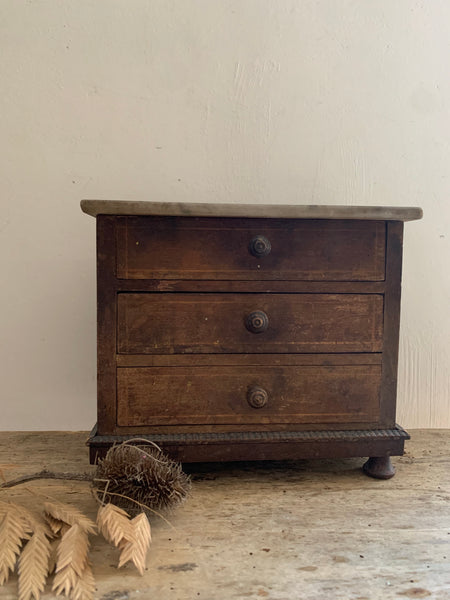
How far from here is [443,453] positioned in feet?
4.91

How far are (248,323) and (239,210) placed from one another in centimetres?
29

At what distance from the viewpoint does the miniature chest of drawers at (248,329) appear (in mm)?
1179

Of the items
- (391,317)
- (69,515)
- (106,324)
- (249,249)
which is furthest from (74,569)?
(391,317)

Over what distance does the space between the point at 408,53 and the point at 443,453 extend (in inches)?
55.0

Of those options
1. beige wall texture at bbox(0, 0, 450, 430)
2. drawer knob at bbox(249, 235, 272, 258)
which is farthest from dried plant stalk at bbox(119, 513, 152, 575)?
beige wall texture at bbox(0, 0, 450, 430)

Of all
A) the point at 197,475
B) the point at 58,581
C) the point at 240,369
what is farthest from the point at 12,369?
the point at 58,581

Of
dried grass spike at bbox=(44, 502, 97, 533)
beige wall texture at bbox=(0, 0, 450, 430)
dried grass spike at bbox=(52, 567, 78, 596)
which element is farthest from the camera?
beige wall texture at bbox=(0, 0, 450, 430)

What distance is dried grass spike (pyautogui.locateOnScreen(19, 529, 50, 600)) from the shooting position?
78 cm

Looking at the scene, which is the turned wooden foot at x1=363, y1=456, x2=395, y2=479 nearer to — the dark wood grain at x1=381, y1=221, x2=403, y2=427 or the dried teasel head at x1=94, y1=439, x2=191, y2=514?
the dark wood grain at x1=381, y1=221, x2=403, y2=427

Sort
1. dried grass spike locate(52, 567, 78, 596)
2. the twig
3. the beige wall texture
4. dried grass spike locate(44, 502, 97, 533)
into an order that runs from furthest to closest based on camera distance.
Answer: the beige wall texture, the twig, dried grass spike locate(44, 502, 97, 533), dried grass spike locate(52, 567, 78, 596)

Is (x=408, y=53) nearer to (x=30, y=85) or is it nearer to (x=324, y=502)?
(x=30, y=85)

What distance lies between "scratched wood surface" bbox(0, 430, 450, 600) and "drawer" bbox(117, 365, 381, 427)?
19 cm

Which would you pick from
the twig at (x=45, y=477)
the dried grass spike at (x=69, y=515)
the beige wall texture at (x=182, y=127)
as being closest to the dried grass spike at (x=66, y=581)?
the dried grass spike at (x=69, y=515)

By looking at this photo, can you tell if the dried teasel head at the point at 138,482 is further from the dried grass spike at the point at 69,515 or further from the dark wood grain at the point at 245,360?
the dark wood grain at the point at 245,360
